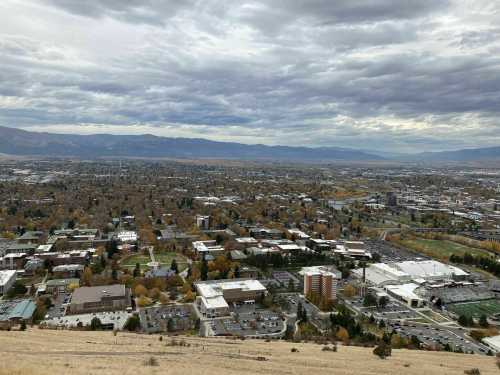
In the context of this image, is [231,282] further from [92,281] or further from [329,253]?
[329,253]

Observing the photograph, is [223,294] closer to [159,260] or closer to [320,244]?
[159,260]

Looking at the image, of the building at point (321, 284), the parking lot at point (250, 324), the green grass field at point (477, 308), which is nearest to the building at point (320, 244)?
the building at point (321, 284)

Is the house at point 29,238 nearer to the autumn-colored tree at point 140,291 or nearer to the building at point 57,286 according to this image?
the building at point 57,286

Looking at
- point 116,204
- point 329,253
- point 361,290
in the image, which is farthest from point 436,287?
point 116,204

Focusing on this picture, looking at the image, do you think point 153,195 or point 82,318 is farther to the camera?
point 153,195

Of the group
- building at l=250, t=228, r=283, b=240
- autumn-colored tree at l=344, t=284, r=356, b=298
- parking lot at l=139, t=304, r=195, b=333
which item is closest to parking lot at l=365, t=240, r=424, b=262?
building at l=250, t=228, r=283, b=240

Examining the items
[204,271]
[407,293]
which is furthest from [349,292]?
[204,271]

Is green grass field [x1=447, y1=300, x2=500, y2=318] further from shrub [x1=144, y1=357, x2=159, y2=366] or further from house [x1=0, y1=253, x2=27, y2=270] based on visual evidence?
house [x1=0, y1=253, x2=27, y2=270]
